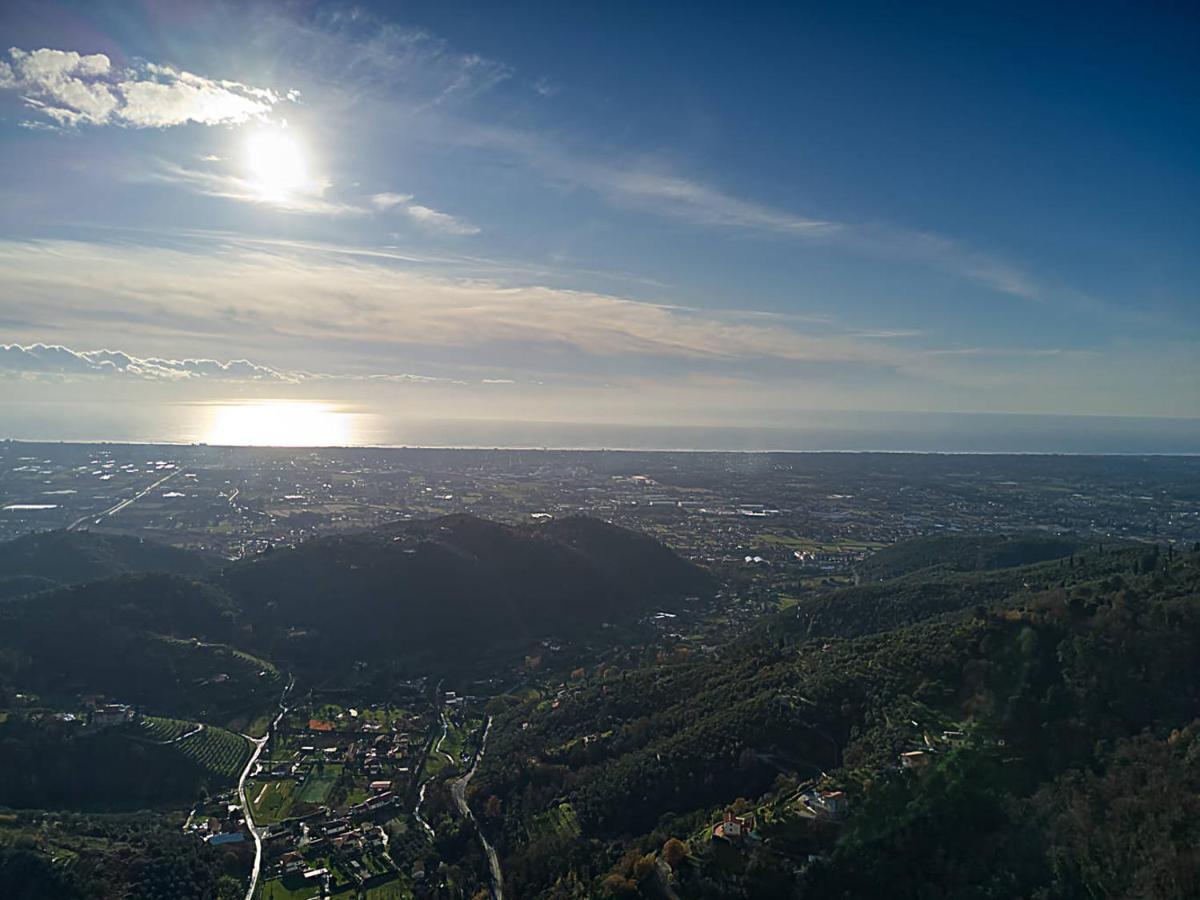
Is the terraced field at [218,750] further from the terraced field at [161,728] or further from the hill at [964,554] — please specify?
the hill at [964,554]

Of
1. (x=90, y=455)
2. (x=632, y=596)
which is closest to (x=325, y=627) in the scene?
(x=632, y=596)

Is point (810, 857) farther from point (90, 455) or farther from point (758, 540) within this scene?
point (90, 455)

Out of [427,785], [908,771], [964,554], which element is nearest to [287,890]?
[427,785]

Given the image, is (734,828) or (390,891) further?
(390,891)

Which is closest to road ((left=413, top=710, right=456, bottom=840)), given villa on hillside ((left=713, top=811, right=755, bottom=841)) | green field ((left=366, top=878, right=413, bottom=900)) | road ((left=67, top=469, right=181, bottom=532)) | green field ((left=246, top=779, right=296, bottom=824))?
green field ((left=366, top=878, right=413, bottom=900))

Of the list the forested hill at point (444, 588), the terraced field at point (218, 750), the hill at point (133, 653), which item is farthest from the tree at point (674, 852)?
the forested hill at point (444, 588)

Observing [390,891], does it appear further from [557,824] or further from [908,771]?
[908,771]

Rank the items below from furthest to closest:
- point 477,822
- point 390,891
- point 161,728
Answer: point 161,728, point 477,822, point 390,891
